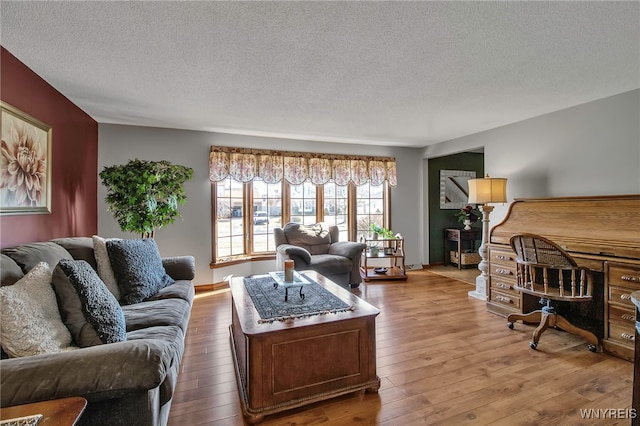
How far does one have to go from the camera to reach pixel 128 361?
1.17 meters

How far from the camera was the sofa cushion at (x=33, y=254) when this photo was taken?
67.1 inches

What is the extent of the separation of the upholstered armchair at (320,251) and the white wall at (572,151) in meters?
2.15

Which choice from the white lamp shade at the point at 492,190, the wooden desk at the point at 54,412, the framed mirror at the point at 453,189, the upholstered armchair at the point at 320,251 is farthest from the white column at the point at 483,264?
the wooden desk at the point at 54,412

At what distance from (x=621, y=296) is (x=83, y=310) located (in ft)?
12.1

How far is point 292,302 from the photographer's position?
219 cm

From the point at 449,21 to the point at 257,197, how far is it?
368 cm

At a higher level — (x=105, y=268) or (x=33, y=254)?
(x=33, y=254)

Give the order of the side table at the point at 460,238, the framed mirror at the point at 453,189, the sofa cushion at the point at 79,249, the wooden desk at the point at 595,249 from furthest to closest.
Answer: the framed mirror at the point at 453,189 < the side table at the point at 460,238 < the wooden desk at the point at 595,249 < the sofa cushion at the point at 79,249

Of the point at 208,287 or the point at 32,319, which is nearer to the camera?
the point at 32,319

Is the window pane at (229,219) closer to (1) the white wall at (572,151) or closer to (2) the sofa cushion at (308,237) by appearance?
(2) the sofa cushion at (308,237)

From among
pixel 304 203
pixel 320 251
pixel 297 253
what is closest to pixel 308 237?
pixel 320 251

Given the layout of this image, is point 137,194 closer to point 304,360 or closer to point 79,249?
point 79,249

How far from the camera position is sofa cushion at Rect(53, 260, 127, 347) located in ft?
4.83

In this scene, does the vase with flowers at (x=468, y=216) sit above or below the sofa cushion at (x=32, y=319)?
above
